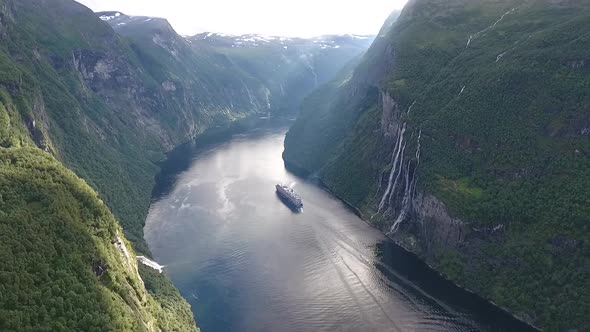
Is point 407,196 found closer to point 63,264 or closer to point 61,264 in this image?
point 63,264

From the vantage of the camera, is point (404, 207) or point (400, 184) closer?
point (404, 207)

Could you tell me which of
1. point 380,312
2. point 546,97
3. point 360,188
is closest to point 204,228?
point 360,188

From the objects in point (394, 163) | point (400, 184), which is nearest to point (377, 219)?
point (400, 184)

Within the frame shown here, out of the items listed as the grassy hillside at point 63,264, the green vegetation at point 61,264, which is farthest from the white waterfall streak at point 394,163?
the green vegetation at point 61,264

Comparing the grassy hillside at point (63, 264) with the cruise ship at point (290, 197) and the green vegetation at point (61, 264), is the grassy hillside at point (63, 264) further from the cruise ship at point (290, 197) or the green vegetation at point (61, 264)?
the cruise ship at point (290, 197)

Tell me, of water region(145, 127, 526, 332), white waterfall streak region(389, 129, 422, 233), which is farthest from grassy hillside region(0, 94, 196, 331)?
white waterfall streak region(389, 129, 422, 233)

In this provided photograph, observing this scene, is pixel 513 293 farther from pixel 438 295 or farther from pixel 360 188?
pixel 360 188
